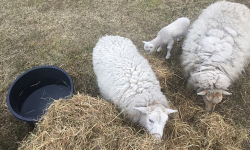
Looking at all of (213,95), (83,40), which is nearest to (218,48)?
(213,95)

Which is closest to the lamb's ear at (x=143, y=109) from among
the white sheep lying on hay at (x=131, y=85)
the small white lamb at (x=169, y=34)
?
the white sheep lying on hay at (x=131, y=85)

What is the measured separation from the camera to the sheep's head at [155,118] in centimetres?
271

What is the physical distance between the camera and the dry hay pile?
8.40 ft

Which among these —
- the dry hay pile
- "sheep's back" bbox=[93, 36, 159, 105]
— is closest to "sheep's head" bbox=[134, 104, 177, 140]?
the dry hay pile

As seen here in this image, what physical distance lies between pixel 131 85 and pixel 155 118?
743 mm

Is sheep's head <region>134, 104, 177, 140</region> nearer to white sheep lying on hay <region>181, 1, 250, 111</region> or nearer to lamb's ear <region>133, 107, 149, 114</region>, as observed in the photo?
lamb's ear <region>133, 107, 149, 114</region>

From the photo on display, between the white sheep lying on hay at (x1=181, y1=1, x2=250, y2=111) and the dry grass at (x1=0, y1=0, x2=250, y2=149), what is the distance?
0.45 m

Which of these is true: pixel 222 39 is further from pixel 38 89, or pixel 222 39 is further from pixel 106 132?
pixel 38 89

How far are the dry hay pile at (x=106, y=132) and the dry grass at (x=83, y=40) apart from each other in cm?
22

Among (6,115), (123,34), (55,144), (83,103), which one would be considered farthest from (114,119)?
(123,34)

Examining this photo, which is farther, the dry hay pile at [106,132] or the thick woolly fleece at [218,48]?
the thick woolly fleece at [218,48]

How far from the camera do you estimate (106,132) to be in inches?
106

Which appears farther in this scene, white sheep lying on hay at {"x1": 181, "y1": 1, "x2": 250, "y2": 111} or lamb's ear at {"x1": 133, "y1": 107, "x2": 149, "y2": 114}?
white sheep lying on hay at {"x1": 181, "y1": 1, "x2": 250, "y2": 111}

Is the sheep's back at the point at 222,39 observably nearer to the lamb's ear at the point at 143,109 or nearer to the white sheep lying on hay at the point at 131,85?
the white sheep lying on hay at the point at 131,85
